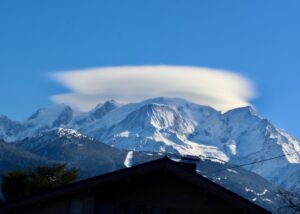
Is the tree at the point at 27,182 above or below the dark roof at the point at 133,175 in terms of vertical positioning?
above

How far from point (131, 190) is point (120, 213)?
1.11 meters

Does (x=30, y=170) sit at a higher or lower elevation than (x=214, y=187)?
higher

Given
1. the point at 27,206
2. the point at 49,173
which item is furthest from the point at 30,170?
the point at 27,206

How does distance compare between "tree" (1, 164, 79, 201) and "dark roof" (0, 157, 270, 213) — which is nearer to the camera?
"dark roof" (0, 157, 270, 213)

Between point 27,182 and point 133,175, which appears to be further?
point 27,182

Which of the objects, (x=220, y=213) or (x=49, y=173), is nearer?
(x=220, y=213)

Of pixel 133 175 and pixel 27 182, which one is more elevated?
pixel 27 182

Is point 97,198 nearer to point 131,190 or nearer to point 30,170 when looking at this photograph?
point 131,190

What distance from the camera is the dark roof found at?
37.1 metres

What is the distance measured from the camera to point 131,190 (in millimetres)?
38469

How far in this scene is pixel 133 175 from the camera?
123 ft

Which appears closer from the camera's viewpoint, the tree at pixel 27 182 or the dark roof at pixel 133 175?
the dark roof at pixel 133 175

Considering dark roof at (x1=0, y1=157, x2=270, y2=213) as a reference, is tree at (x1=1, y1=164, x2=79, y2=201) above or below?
above

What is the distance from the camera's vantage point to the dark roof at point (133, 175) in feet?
122
